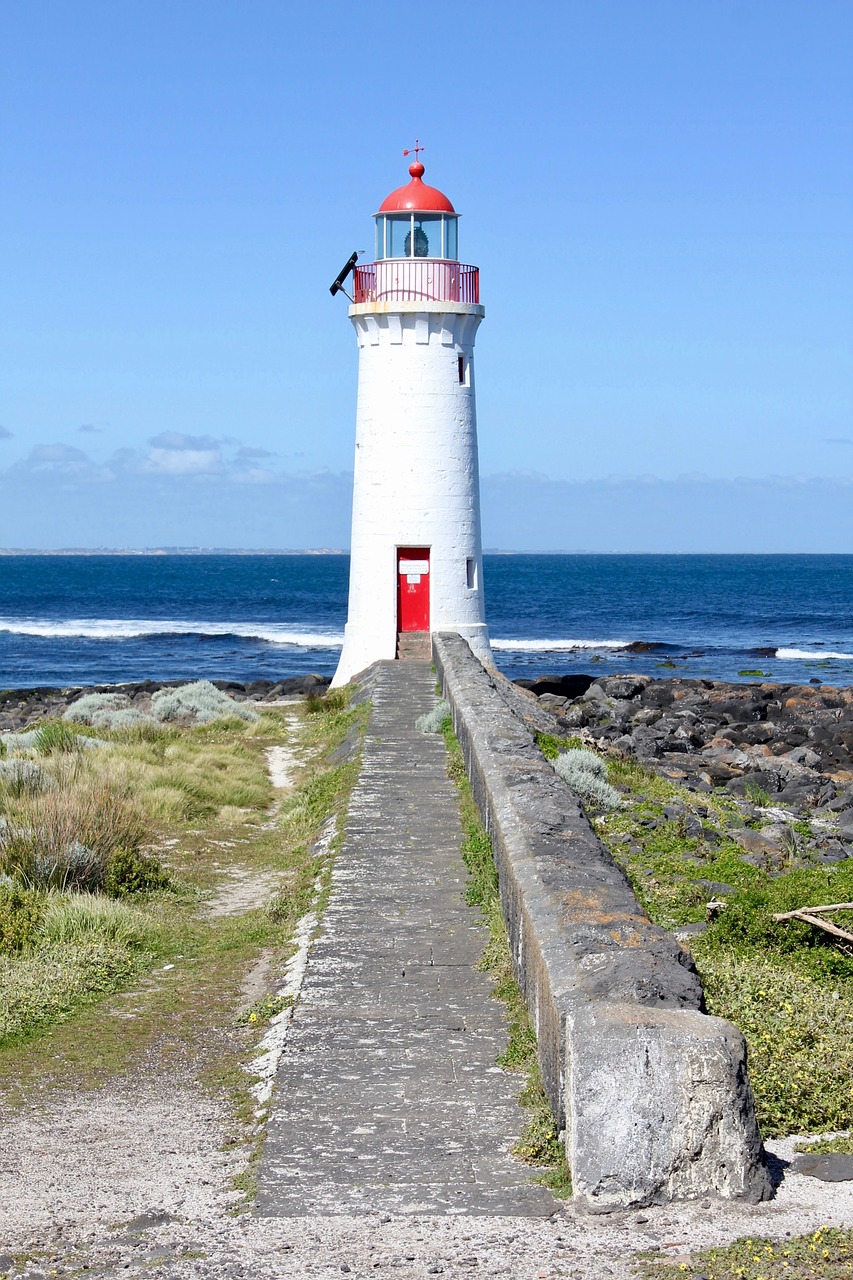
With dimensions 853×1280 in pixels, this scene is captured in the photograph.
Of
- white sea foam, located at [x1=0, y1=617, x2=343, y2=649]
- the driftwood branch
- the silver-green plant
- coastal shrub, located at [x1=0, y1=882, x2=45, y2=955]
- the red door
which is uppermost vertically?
the red door

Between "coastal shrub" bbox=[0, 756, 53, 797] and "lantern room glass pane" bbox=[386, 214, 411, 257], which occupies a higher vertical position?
"lantern room glass pane" bbox=[386, 214, 411, 257]

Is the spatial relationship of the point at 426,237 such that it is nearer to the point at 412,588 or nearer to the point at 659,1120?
the point at 412,588

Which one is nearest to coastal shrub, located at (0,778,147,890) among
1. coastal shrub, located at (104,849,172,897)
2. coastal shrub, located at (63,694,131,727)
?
coastal shrub, located at (104,849,172,897)

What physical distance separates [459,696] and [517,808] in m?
5.24

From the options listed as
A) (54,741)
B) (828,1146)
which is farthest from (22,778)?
(828,1146)

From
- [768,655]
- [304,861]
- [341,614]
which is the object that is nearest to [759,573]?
[341,614]

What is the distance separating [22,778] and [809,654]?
1468 inches

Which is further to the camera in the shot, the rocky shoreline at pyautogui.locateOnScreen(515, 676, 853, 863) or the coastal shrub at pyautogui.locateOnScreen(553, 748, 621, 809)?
the rocky shoreline at pyautogui.locateOnScreen(515, 676, 853, 863)

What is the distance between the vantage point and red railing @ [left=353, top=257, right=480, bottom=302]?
1966 cm

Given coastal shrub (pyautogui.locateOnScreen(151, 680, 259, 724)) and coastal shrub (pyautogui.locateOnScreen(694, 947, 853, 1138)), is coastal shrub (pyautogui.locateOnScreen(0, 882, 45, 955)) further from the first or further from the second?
coastal shrub (pyautogui.locateOnScreen(151, 680, 259, 724))

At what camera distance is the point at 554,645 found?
49.1 metres

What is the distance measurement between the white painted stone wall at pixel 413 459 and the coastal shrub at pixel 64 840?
10.2 metres

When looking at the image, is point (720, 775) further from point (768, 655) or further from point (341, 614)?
point (341, 614)

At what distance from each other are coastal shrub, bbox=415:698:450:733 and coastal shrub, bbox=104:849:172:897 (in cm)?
429
